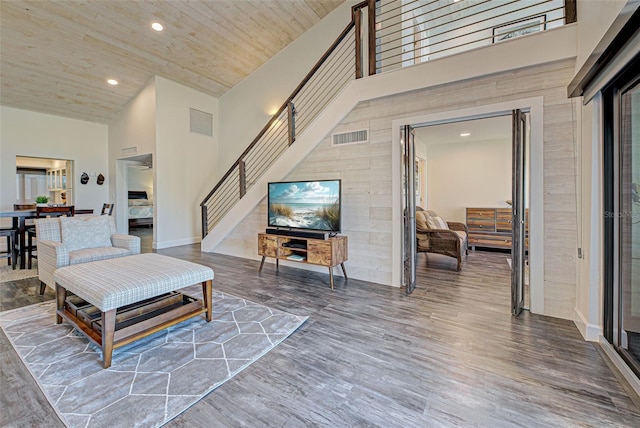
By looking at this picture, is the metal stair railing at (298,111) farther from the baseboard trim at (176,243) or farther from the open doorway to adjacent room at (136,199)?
the open doorway to adjacent room at (136,199)

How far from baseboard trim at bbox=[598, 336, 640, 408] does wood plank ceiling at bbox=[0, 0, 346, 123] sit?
6.13 metres

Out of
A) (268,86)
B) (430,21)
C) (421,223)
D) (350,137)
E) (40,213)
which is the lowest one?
(421,223)

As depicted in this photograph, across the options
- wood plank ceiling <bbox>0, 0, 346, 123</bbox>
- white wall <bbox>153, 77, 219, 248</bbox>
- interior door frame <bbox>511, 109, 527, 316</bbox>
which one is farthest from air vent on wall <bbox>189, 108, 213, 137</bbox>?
interior door frame <bbox>511, 109, 527, 316</bbox>

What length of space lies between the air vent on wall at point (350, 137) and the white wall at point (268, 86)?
2702mm

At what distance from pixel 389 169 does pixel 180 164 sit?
5076 mm

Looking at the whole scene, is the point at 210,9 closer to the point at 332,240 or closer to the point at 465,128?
the point at 332,240

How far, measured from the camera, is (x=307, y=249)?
3727 mm

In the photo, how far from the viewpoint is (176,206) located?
21.2 feet

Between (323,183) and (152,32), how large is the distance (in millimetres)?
4291

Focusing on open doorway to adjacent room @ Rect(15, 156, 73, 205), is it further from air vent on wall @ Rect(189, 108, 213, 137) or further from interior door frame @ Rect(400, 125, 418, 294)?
interior door frame @ Rect(400, 125, 418, 294)

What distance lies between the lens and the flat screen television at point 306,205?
145 inches

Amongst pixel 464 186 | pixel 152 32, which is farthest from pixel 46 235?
pixel 464 186

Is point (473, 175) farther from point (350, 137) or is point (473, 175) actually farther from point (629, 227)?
point (629, 227)

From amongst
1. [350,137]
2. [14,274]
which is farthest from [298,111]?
[14,274]
